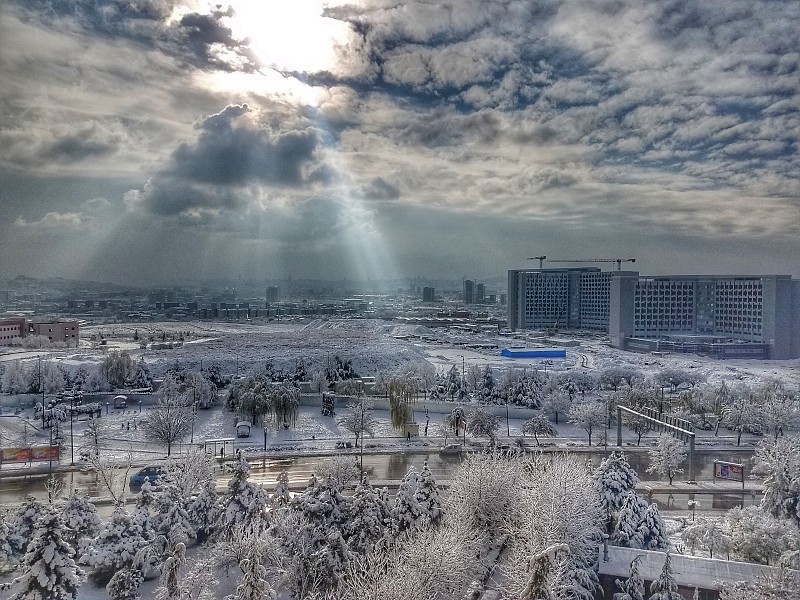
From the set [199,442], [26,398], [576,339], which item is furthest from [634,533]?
[576,339]

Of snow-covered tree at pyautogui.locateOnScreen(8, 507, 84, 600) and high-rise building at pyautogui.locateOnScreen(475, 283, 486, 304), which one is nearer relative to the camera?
snow-covered tree at pyautogui.locateOnScreen(8, 507, 84, 600)

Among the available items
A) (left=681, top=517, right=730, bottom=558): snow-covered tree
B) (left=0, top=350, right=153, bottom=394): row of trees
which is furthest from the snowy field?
(left=681, top=517, right=730, bottom=558): snow-covered tree

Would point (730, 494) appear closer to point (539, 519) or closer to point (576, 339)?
point (539, 519)

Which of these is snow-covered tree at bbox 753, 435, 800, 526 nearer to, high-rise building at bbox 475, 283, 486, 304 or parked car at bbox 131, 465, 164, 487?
parked car at bbox 131, 465, 164, 487

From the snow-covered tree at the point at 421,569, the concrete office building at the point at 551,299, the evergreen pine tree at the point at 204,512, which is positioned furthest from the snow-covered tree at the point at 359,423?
the concrete office building at the point at 551,299

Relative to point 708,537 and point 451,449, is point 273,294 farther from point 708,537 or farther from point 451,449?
point 708,537

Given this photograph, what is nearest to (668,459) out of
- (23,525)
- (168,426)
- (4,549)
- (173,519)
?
(173,519)

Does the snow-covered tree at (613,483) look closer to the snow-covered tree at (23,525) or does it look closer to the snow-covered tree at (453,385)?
the snow-covered tree at (23,525)
